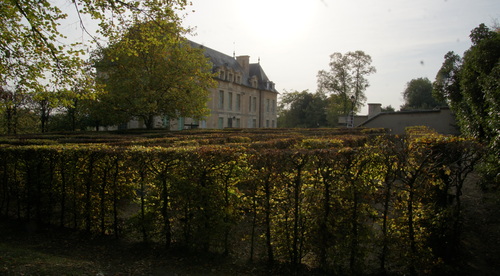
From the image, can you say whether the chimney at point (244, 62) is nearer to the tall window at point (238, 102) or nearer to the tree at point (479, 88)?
the tall window at point (238, 102)

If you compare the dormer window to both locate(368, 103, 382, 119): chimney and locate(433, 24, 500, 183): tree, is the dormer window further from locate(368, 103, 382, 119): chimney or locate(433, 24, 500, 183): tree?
locate(433, 24, 500, 183): tree

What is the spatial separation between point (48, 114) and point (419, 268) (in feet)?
101

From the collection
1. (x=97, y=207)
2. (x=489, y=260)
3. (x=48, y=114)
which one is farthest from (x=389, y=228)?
(x=48, y=114)

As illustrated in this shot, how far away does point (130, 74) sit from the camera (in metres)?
22.5

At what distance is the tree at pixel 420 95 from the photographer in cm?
6481

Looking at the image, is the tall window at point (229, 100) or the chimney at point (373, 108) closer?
the chimney at point (373, 108)

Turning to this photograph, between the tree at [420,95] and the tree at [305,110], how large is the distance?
17.9m

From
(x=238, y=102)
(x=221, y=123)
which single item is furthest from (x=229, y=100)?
(x=221, y=123)

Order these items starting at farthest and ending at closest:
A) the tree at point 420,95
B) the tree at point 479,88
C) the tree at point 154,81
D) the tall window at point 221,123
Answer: the tree at point 420,95 < the tall window at point 221,123 < the tree at point 154,81 < the tree at point 479,88

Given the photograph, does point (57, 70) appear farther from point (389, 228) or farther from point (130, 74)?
point (130, 74)

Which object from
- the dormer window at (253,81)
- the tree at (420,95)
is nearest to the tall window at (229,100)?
the dormer window at (253,81)

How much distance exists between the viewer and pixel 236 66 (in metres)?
54.5

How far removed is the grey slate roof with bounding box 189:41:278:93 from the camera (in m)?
47.6

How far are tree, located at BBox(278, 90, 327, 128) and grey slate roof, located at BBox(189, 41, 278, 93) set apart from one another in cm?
1572
